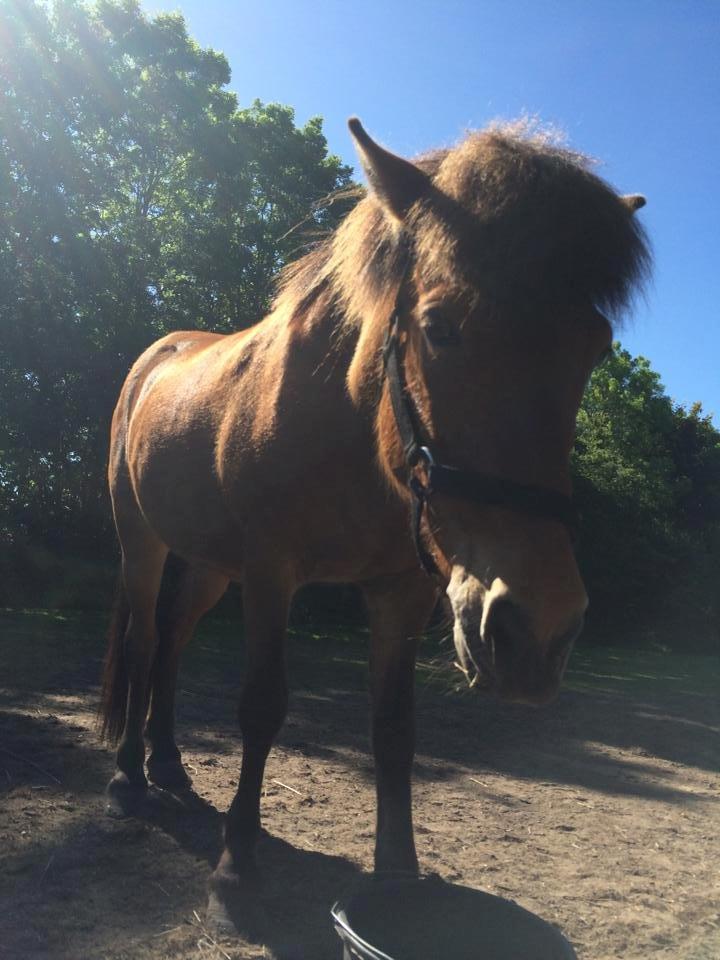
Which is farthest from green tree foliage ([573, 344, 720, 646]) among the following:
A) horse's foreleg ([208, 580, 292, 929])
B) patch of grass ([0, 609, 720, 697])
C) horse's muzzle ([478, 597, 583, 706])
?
horse's muzzle ([478, 597, 583, 706])

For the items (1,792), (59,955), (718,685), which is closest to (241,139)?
(718,685)

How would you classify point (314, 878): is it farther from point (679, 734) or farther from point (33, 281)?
point (33, 281)

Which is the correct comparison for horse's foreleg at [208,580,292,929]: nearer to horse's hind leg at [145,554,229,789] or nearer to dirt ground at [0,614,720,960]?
dirt ground at [0,614,720,960]

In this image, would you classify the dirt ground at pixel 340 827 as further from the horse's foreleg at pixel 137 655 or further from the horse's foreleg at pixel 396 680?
the horse's foreleg at pixel 396 680

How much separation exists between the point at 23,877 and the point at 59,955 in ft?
1.88

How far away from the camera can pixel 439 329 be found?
1.86 meters

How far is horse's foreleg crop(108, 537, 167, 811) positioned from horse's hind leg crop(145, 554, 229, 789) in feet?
0.24

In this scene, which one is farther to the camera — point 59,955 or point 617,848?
point 617,848

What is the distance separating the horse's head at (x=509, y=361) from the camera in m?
1.58

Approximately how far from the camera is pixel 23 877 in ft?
8.60

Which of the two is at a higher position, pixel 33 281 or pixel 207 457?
pixel 33 281

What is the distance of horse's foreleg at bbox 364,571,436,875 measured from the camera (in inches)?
111

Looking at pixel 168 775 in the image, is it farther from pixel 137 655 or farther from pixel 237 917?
pixel 237 917

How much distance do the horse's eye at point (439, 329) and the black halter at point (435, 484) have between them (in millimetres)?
178
